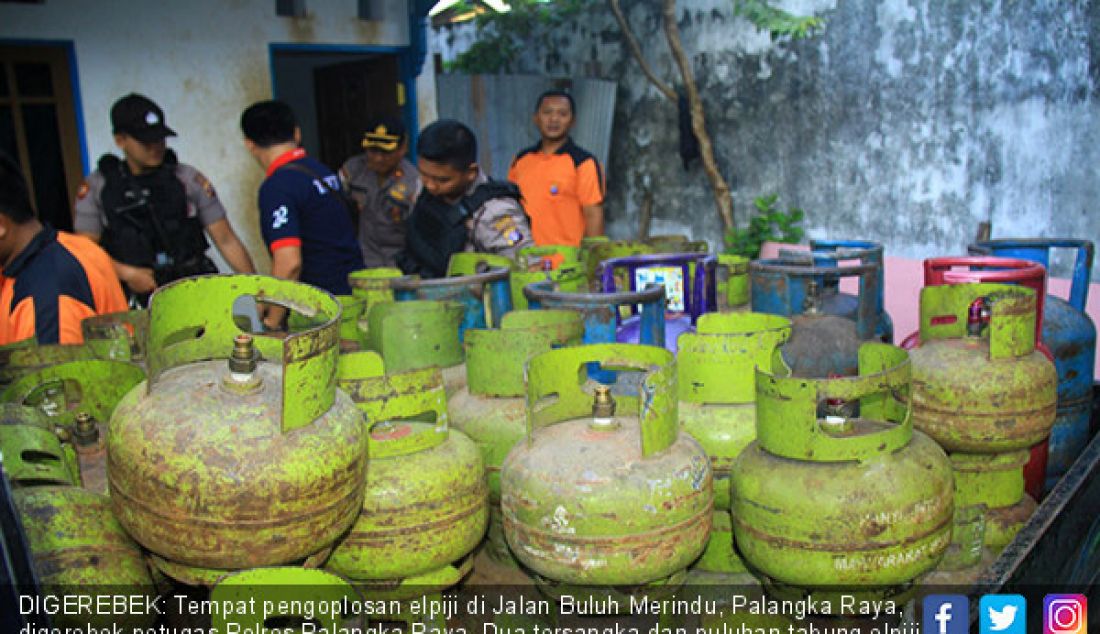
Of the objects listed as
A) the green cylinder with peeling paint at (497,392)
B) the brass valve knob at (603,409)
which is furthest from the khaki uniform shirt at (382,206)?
the brass valve knob at (603,409)

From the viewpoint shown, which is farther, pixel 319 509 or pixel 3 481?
pixel 319 509

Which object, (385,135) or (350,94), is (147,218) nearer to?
(385,135)

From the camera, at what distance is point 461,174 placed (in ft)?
12.7

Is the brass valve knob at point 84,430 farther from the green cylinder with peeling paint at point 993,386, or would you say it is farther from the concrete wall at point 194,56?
the concrete wall at point 194,56

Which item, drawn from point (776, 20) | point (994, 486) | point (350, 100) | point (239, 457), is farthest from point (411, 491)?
point (776, 20)

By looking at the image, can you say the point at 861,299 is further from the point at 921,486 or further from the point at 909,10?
the point at 909,10

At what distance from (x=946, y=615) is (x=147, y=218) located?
3.95m

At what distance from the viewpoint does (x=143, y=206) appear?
14.1ft

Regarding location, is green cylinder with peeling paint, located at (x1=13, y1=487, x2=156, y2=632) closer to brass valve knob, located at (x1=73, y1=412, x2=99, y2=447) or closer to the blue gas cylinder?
brass valve knob, located at (x1=73, y1=412, x2=99, y2=447)

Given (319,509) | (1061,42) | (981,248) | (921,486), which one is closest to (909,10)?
(1061,42)

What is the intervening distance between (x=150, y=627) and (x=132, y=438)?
524 mm

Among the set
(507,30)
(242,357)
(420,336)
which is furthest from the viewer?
(507,30)

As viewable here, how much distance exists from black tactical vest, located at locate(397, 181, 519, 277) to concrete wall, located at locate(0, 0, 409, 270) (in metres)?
3.19

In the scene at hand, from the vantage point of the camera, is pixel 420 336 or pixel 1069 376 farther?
pixel 1069 376
